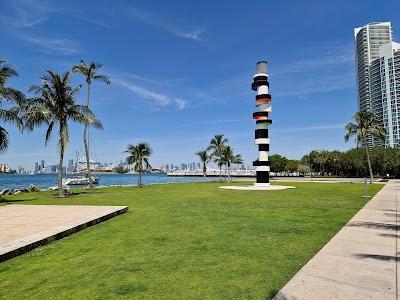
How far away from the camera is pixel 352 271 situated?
6504mm

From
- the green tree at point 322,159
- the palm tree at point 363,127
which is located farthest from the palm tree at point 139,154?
the green tree at point 322,159

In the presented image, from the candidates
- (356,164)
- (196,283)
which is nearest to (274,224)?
(196,283)

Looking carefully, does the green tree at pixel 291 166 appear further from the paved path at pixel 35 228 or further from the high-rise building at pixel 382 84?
the paved path at pixel 35 228

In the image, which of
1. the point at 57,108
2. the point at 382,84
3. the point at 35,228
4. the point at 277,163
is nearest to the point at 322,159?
the point at 277,163

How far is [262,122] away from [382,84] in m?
84.5

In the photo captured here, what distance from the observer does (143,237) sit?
1066 centimetres

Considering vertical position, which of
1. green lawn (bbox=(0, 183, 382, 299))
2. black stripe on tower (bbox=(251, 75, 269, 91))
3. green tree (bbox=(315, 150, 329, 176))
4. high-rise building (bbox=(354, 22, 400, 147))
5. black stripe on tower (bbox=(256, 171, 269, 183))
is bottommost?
green lawn (bbox=(0, 183, 382, 299))

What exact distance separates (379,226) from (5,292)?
35.5ft

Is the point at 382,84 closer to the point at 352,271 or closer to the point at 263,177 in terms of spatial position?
the point at 263,177

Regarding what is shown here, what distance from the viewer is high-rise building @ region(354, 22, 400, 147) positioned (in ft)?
354

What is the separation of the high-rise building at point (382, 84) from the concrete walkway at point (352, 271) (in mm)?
108542

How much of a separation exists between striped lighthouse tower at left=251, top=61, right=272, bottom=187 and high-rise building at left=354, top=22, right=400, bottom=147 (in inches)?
2967

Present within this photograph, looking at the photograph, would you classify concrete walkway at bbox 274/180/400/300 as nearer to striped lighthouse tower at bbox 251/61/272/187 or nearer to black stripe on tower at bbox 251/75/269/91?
striped lighthouse tower at bbox 251/61/272/187

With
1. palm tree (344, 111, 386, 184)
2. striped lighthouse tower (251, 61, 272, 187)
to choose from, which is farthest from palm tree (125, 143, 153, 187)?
palm tree (344, 111, 386, 184)
